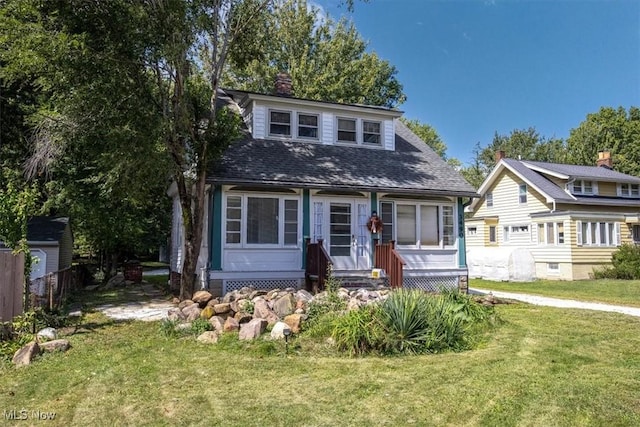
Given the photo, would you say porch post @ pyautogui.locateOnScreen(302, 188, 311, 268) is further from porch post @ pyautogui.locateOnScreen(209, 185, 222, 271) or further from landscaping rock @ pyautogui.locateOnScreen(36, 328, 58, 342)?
landscaping rock @ pyautogui.locateOnScreen(36, 328, 58, 342)

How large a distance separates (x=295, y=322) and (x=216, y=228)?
4795 millimetres

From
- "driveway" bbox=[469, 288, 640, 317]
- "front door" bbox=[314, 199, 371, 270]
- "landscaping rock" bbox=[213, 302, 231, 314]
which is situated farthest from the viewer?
"front door" bbox=[314, 199, 371, 270]

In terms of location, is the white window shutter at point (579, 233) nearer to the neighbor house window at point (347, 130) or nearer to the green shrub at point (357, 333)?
the neighbor house window at point (347, 130)

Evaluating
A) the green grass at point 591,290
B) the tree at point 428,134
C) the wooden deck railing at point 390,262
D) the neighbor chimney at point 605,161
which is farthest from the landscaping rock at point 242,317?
the tree at point 428,134

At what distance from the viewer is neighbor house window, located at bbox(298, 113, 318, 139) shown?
14.1 metres

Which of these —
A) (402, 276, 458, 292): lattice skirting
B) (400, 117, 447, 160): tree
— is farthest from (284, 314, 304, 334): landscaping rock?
(400, 117, 447, 160): tree

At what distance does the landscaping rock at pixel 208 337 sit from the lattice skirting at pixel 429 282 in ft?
23.1

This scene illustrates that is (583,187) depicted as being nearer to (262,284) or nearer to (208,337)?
(262,284)

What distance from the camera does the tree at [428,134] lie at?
41.0 metres

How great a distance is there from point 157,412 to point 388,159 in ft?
38.0

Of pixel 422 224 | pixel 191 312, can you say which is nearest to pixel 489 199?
pixel 422 224

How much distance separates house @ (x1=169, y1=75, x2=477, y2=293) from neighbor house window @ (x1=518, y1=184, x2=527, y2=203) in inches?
402

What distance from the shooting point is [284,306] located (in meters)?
8.30

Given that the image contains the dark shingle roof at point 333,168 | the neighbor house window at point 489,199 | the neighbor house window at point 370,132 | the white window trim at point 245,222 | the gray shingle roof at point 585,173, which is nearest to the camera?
the white window trim at point 245,222
